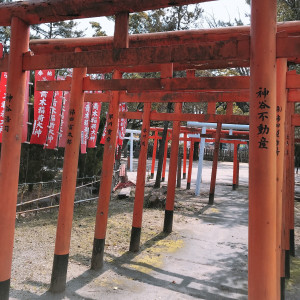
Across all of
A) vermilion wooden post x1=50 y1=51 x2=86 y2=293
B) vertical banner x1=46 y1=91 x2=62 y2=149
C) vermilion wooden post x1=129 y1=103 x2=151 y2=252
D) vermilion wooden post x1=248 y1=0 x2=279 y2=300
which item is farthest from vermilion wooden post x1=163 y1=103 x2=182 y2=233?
vermilion wooden post x1=248 y1=0 x2=279 y2=300

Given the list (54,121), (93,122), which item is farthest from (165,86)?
(93,122)

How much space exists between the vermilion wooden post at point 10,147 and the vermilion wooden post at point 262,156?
7.71 ft

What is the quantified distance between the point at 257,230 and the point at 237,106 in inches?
825

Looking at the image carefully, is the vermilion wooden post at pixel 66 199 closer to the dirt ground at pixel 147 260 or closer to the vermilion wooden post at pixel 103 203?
the dirt ground at pixel 147 260

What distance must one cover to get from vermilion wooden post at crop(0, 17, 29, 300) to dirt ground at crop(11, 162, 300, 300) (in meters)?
0.94

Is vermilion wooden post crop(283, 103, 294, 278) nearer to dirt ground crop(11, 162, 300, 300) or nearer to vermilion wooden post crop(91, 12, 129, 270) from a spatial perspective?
dirt ground crop(11, 162, 300, 300)

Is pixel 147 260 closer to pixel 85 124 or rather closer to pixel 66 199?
pixel 66 199

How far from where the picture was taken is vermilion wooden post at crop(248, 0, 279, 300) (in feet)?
6.97

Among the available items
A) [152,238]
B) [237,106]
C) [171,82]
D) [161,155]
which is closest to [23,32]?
[171,82]

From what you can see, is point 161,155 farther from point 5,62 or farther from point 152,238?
point 5,62

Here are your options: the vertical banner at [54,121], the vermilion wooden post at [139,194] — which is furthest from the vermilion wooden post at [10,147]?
the vertical banner at [54,121]

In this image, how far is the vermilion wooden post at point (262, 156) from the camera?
2.12 meters

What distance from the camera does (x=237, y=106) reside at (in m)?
22.0

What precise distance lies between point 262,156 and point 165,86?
1.48 metres
